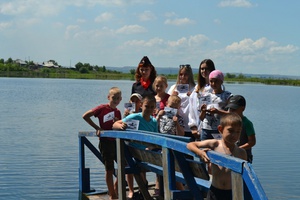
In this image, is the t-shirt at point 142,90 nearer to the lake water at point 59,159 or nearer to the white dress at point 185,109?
the white dress at point 185,109

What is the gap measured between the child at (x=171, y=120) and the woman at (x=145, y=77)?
1.98 ft

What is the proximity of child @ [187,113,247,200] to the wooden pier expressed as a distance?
0.16 m

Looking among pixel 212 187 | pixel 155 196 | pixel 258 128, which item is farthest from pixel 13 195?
pixel 258 128

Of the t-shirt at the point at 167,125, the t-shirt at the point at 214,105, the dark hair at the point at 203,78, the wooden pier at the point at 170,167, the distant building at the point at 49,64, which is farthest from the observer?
the distant building at the point at 49,64

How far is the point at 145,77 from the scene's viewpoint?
22.3 ft

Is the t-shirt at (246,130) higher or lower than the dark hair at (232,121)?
lower

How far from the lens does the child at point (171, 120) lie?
611cm

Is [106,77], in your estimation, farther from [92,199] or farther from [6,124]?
[92,199]

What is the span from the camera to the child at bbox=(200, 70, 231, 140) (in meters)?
5.52

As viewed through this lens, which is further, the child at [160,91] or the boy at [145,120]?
the child at [160,91]

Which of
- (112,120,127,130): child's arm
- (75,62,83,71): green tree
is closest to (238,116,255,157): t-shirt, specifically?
(112,120,127,130): child's arm

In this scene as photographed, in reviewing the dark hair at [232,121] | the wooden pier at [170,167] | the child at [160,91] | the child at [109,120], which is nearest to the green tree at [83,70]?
the wooden pier at [170,167]

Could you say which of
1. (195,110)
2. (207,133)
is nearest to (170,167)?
(207,133)

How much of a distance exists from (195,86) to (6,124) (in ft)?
51.4
